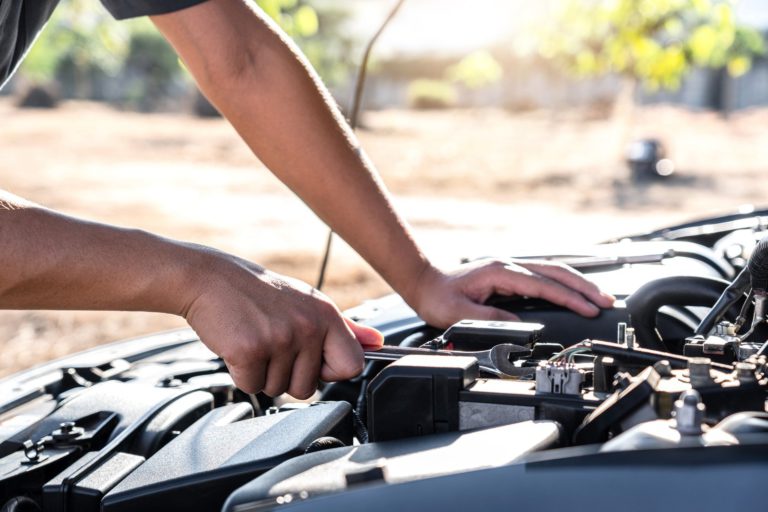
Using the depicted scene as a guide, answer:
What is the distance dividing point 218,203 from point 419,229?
3.66 metres

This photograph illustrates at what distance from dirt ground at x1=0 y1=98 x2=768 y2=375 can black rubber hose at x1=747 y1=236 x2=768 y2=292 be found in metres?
2.12

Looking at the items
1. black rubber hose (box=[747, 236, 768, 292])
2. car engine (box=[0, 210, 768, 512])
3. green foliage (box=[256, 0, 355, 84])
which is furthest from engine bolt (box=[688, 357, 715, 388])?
green foliage (box=[256, 0, 355, 84])

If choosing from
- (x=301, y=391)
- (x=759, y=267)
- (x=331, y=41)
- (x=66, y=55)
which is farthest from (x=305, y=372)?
(x=66, y=55)

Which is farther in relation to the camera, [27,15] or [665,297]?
[27,15]

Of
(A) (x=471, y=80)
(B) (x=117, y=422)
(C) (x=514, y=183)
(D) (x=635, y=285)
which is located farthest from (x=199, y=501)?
(A) (x=471, y=80)

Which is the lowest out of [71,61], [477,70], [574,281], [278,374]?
[278,374]

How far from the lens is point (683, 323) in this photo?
1770mm

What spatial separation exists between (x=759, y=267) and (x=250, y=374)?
32.5 inches

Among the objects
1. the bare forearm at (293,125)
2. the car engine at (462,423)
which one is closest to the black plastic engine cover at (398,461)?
the car engine at (462,423)

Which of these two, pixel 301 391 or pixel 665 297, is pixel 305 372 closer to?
pixel 301 391

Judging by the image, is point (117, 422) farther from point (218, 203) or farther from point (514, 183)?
point (514, 183)

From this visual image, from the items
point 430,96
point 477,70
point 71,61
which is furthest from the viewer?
point 71,61

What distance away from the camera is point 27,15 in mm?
1861

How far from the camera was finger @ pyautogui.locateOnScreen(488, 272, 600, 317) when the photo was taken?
1.72 m
